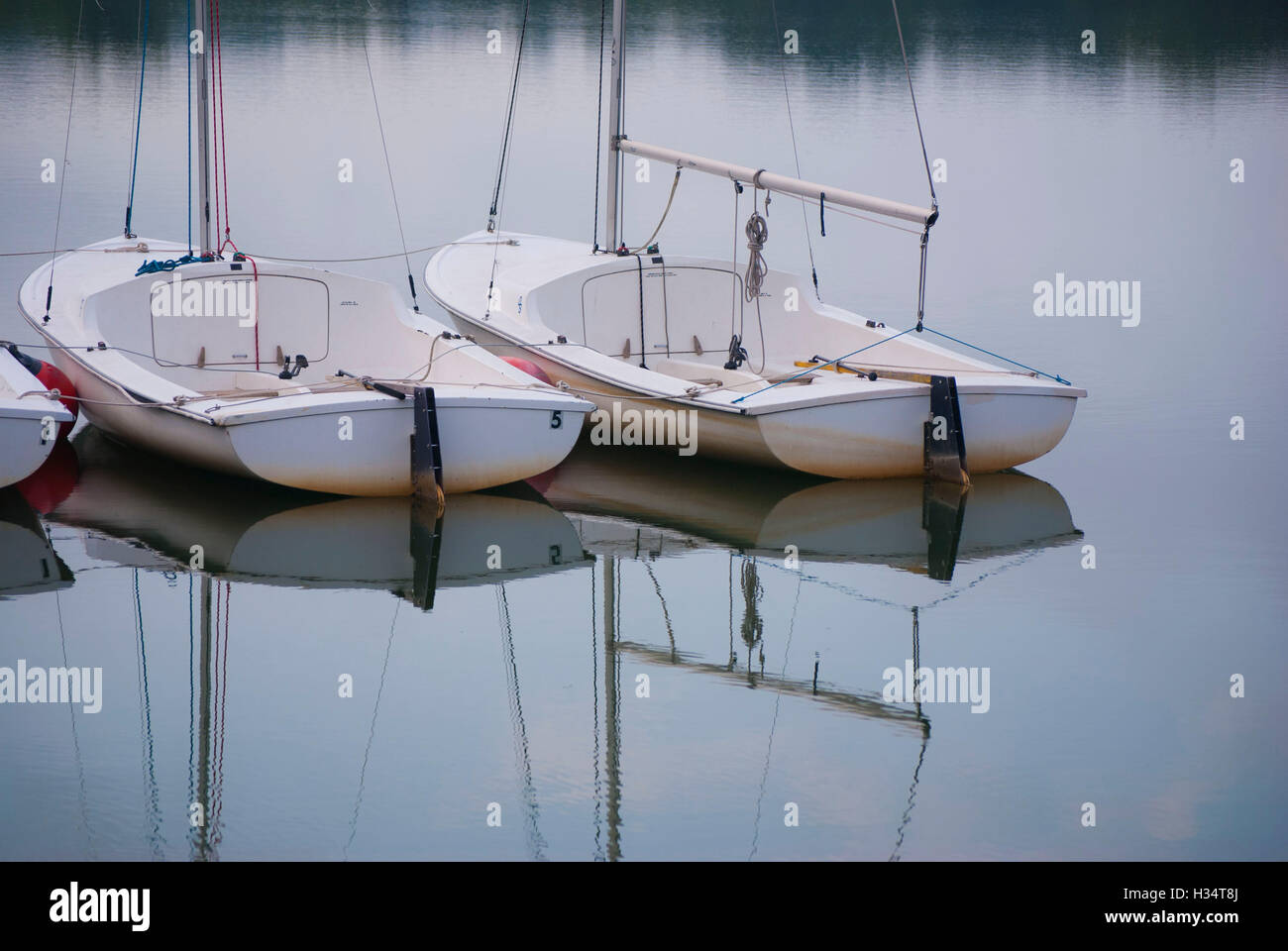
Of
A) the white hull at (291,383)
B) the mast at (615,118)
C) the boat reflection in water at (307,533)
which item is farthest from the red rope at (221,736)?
the mast at (615,118)

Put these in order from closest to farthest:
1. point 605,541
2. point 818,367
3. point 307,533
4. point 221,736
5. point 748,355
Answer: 1. point 221,736
2. point 307,533
3. point 605,541
4. point 818,367
5. point 748,355

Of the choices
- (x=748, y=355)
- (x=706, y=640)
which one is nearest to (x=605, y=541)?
(x=706, y=640)

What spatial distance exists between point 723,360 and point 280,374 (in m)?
2.83

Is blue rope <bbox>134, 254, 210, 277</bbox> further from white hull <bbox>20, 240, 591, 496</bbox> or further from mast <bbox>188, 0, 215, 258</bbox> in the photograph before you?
mast <bbox>188, 0, 215, 258</bbox>

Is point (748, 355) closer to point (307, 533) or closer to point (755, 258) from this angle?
point (755, 258)

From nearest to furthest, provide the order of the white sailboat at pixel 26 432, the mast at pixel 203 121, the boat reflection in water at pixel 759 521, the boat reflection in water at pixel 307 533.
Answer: the boat reflection in water at pixel 759 521
the boat reflection in water at pixel 307 533
the white sailboat at pixel 26 432
the mast at pixel 203 121

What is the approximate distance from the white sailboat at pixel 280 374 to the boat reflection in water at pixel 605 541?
259 millimetres

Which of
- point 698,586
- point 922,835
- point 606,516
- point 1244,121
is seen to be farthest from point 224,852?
point 1244,121

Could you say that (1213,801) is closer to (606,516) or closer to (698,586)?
(698,586)

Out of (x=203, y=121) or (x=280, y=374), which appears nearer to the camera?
(x=280, y=374)

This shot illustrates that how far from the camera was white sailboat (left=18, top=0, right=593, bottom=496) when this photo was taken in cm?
899

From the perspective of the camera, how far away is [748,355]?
458 inches

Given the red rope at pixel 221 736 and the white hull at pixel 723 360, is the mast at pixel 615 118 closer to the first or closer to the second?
the white hull at pixel 723 360

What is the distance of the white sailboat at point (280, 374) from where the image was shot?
29.5 ft
